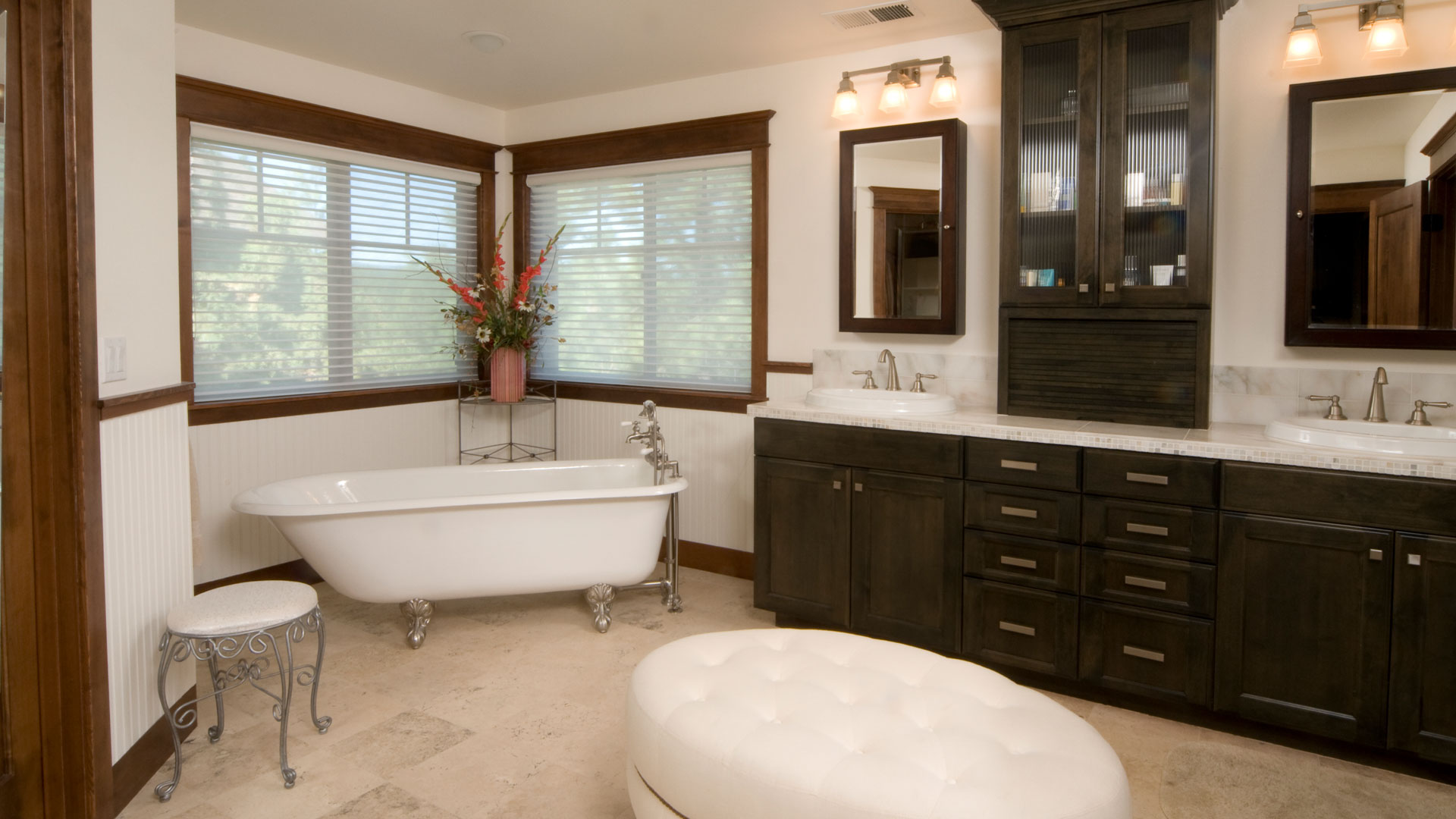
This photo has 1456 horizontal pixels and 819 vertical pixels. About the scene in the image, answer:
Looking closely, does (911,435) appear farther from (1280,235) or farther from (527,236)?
(527,236)

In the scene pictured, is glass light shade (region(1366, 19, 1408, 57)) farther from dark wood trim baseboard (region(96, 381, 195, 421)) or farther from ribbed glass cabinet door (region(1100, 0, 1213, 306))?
dark wood trim baseboard (region(96, 381, 195, 421))

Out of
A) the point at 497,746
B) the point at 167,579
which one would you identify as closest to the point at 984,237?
the point at 497,746

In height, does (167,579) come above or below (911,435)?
below

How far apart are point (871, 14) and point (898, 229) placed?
0.87 metres

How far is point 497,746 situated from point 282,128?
308 centimetres

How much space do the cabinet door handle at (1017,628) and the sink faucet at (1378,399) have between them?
130 cm

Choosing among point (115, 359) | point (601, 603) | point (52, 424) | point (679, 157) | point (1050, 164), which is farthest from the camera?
point (679, 157)

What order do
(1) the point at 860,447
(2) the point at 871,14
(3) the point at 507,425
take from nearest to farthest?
(1) the point at 860,447
(2) the point at 871,14
(3) the point at 507,425

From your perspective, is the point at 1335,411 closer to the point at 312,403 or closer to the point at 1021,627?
the point at 1021,627

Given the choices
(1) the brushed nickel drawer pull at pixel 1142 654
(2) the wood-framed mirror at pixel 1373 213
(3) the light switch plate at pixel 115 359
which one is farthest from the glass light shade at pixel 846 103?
(3) the light switch plate at pixel 115 359

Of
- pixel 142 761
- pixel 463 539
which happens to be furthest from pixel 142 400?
pixel 463 539

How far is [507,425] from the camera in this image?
5285 mm

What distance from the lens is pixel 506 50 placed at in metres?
4.08

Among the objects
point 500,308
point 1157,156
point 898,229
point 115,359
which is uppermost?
point 1157,156
